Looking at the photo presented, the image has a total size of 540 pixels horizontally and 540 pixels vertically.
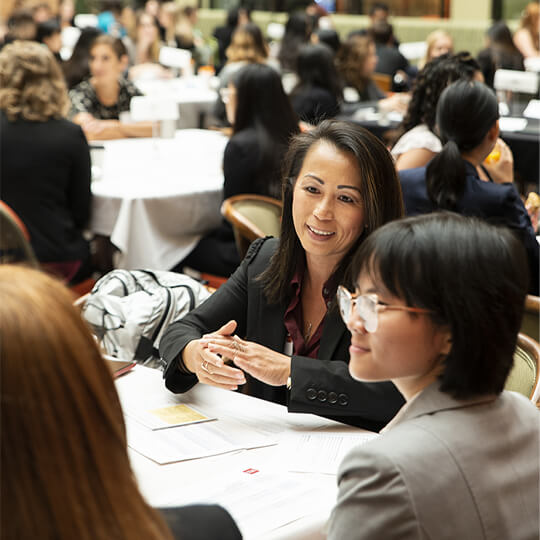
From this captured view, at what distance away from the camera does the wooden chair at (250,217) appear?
3352mm

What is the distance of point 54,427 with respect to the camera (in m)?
0.81

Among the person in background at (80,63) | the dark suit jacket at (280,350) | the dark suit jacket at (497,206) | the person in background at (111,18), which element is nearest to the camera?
the dark suit jacket at (280,350)

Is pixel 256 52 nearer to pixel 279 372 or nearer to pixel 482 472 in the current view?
pixel 279 372

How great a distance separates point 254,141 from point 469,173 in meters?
1.25

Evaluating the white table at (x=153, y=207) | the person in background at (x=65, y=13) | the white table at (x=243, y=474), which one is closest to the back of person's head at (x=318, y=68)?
the white table at (x=153, y=207)

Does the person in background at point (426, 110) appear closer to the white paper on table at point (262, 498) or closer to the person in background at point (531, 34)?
the white paper on table at point (262, 498)

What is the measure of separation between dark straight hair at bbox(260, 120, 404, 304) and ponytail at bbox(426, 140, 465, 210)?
Result: 101 cm

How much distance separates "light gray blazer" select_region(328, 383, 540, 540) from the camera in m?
1.14

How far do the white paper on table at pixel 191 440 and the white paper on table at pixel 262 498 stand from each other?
0.34 feet

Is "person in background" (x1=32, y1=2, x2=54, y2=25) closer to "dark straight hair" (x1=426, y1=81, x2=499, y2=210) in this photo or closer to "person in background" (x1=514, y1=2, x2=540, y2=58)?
"person in background" (x1=514, y1=2, x2=540, y2=58)

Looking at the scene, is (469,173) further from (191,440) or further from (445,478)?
(445,478)

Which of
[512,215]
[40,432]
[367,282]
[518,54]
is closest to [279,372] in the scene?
[367,282]

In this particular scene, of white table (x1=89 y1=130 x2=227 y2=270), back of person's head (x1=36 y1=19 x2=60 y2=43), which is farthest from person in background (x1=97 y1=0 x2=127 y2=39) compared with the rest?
white table (x1=89 y1=130 x2=227 y2=270)

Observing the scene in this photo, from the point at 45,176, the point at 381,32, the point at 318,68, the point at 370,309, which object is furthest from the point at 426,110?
the point at 381,32
